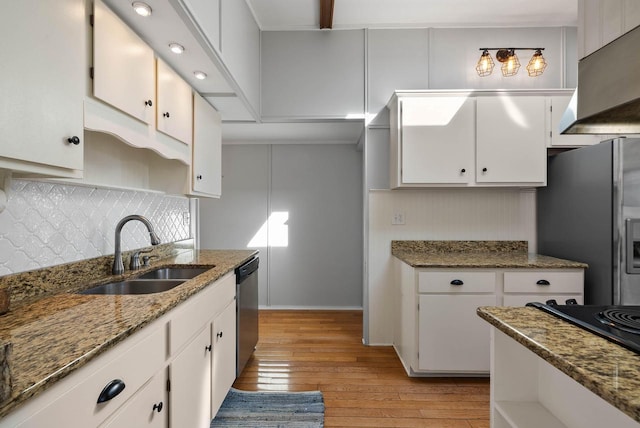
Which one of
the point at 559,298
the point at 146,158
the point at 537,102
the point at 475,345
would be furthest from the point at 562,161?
the point at 146,158

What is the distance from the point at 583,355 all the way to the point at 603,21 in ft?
2.70

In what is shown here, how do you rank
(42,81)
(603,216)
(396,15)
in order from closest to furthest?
(42,81)
(603,216)
(396,15)

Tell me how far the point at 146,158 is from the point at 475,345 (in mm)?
2640

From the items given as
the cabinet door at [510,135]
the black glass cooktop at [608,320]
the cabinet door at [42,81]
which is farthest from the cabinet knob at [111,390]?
the cabinet door at [510,135]

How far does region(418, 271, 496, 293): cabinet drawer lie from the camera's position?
233cm

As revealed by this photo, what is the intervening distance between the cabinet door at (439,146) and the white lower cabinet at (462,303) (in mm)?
770

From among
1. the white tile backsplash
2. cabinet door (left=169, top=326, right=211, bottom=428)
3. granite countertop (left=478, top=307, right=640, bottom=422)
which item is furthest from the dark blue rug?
granite countertop (left=478, top=307, right=640, bottom=422)

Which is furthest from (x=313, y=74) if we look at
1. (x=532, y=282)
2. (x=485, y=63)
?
(x=532, y=282)

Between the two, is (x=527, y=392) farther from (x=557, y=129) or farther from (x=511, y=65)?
(x=511, y=65)

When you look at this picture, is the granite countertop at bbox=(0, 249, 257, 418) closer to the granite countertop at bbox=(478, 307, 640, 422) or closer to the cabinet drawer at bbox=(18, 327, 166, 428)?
the cabinet drawer at bbox=(18, 327, 166, 428)

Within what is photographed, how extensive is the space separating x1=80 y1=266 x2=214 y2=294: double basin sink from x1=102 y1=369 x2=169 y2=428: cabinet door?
0.59 meters

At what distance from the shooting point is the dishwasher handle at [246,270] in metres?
2.20

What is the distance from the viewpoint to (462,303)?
2338mm

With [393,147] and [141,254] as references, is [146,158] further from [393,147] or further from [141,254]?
[393,147]
